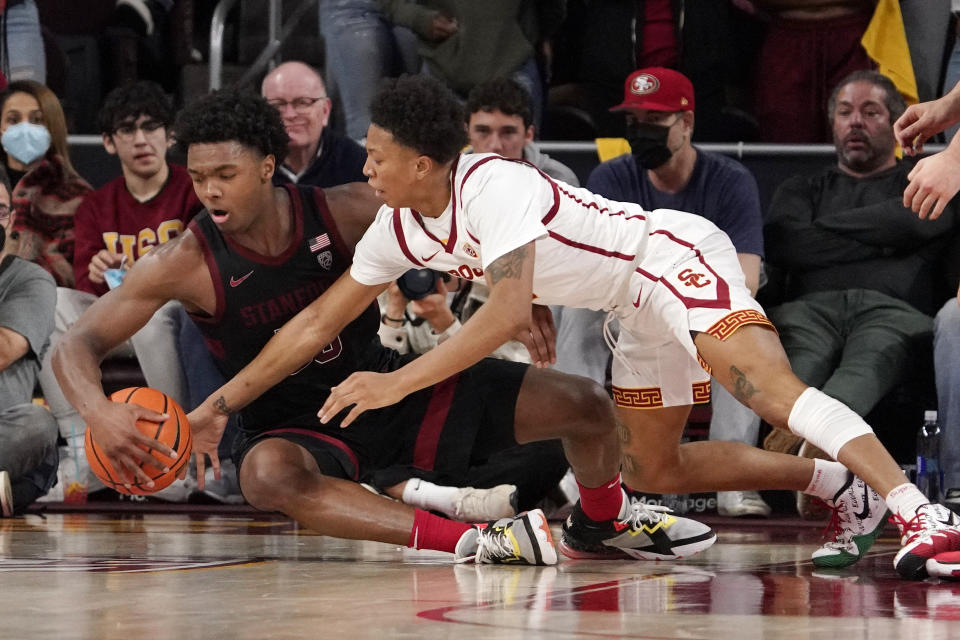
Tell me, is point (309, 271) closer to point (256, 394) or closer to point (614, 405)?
point (256, 394)

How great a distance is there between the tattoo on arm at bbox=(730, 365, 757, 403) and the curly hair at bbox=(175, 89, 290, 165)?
1.65 metres

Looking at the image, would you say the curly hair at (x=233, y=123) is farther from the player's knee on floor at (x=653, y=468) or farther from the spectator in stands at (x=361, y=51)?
the spectator in stands at (x=361, y=51)

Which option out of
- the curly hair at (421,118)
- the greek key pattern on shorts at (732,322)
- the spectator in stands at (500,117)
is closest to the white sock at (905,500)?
the greek key pattern on shorts at (732,322)

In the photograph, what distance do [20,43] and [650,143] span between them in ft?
12.1

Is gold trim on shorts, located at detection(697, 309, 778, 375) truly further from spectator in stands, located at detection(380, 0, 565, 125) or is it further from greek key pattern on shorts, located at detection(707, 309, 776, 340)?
spectator in stands, located at detection(380, 0, 565, 125)

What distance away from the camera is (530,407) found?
3918mm

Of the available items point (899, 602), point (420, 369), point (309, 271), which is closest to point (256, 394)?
point (309, 271)

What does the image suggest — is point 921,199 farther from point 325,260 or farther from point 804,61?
point 804,61

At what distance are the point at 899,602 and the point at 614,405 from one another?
1.34 meters


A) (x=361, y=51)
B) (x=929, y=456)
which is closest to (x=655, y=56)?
(x=361, y=51)

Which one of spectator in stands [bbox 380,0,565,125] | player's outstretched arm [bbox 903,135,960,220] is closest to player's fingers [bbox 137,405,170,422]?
player's outstretched arm [bbox 903,135,960,220]

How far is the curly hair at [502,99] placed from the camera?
19.1ft

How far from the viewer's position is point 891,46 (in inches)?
252

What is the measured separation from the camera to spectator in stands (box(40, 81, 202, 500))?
235 inches
